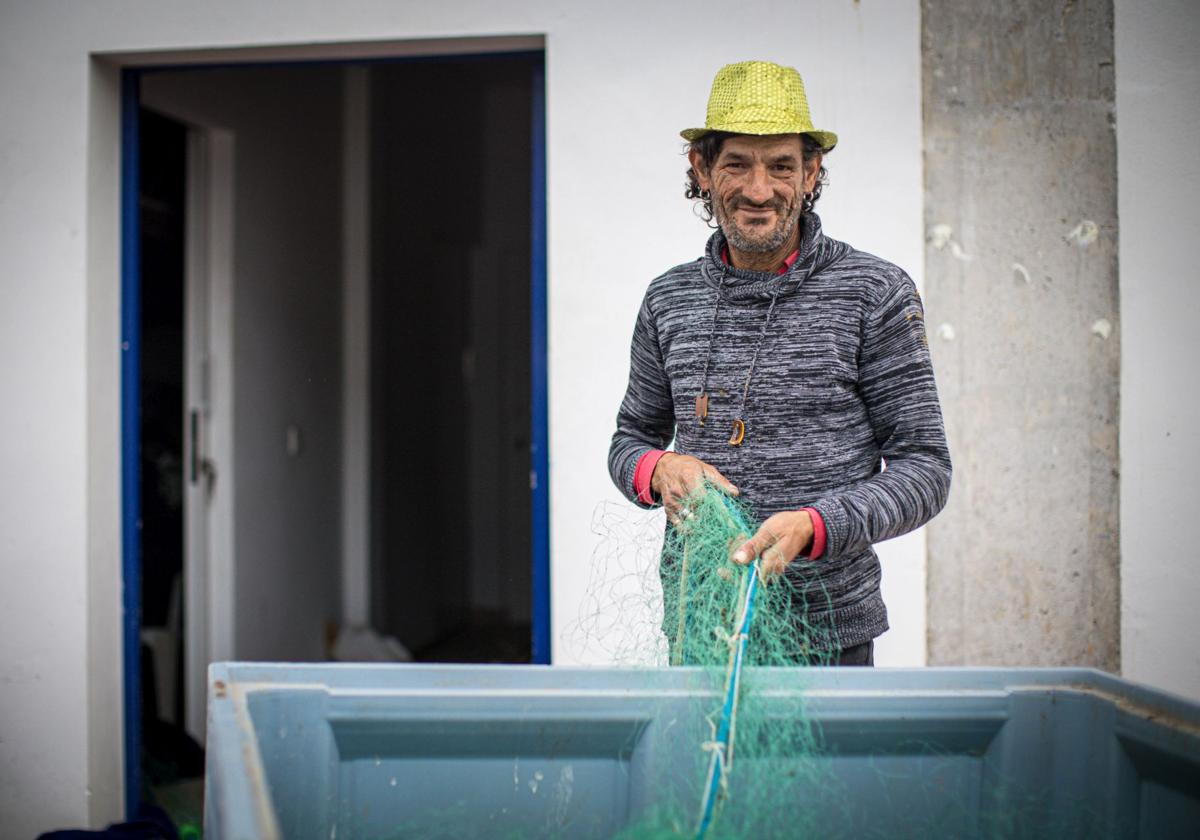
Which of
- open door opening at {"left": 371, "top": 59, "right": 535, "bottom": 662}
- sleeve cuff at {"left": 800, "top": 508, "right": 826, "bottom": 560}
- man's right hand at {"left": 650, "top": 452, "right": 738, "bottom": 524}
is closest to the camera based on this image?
sleeve cuff at {"left": 800, "top": 508, "right": 826, "bottom": 560}

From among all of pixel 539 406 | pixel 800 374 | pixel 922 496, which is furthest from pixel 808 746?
pixel 539 406

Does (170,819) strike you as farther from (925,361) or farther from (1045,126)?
(1045,126)

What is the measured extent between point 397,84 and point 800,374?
4.32 meters

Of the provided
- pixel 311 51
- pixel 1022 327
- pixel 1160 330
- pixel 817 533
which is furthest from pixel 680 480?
pixel 311 51

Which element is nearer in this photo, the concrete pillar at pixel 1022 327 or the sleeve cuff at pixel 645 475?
the sleeve cuff at pixel 645 475

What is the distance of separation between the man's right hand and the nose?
1.60ft

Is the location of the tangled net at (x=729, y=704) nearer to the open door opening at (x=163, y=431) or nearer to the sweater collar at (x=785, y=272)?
the sweater collar at (x=785, y=272)

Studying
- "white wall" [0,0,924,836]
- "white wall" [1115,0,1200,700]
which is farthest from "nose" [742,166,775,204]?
"white wall" [1115,0,1200,700]

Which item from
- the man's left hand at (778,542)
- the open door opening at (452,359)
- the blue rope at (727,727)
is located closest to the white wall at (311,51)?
the man's left hand at (778,542)

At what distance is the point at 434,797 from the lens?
5.10ft

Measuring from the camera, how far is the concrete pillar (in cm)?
276

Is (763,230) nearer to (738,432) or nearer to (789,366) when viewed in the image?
(789,366)

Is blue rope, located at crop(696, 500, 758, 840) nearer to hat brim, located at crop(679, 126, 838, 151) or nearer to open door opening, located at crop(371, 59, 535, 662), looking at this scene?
hat brim, located at crop(679, 126, 838, 151)

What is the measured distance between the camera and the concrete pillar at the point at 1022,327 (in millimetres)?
2764
